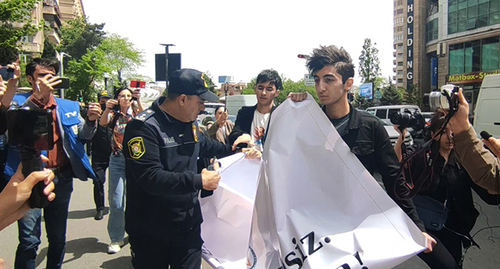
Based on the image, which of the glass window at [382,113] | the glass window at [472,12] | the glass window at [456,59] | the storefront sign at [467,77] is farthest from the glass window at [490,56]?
the glass window at [382,113]

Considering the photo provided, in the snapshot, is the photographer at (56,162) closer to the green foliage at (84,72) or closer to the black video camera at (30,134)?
the black video camera at (30,134)

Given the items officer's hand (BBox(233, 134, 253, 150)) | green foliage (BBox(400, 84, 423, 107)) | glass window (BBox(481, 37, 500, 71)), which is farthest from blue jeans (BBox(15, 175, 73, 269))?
green foliage (BBox(400, 84, 423, 107))

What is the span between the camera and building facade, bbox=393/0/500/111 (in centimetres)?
3189

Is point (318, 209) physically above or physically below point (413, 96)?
below

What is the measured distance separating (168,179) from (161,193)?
0.33ft

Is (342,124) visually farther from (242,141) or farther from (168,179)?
(168,179)

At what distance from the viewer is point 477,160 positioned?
2.33 metres

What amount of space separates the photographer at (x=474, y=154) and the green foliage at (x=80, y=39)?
55.1 m

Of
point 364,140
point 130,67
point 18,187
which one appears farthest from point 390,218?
point 130,67

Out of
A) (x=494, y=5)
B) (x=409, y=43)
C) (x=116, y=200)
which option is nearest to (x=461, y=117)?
(x=116, y=200)

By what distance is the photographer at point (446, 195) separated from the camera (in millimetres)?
2764

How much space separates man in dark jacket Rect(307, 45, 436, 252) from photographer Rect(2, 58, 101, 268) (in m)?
1.98

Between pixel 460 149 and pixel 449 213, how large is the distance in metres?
0.77

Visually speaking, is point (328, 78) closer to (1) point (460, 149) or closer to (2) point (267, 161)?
(2) point (267, 161)
